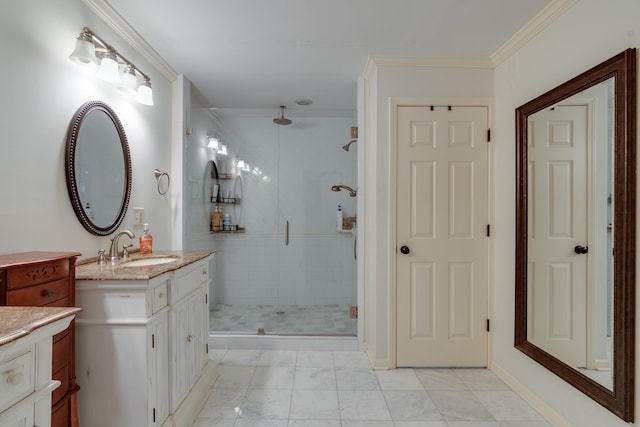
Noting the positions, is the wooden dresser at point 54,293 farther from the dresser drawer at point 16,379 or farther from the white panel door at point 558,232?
the white panel door at point 558,232

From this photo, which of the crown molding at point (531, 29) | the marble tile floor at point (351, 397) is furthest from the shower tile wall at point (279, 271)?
the crown molding at point (531, 29)

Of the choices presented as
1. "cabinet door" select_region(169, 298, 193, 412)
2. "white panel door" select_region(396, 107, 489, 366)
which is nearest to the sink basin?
"cabinet door" select_region(169, 298, 193, 412)

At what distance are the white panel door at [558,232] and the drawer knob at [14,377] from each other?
2243 mm

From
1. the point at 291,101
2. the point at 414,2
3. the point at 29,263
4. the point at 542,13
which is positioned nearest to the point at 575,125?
the point at 542,13

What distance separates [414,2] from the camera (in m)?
1.75

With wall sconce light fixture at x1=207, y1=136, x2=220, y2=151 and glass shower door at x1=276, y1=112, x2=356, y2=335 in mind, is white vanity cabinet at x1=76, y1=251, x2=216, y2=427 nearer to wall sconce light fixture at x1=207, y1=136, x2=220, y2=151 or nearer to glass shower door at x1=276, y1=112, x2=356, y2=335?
glass shower door at x1=276, y1=112, x2=356, y2=335

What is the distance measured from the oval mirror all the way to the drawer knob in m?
1.15

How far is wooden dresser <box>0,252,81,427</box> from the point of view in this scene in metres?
1.04

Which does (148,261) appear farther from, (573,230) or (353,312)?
(573,230)

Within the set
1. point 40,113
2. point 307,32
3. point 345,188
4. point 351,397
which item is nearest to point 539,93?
point 307,32

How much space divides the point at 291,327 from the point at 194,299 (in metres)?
1.28

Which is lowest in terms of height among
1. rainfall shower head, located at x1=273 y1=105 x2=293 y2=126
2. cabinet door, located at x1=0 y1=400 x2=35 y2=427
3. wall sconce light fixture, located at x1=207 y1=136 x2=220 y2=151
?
cabinet door, located at x1=0 y1=400 x2=35 y2=427

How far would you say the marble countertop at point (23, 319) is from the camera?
69 cm

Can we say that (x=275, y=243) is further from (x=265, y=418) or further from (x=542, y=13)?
(x=542, y=13)
